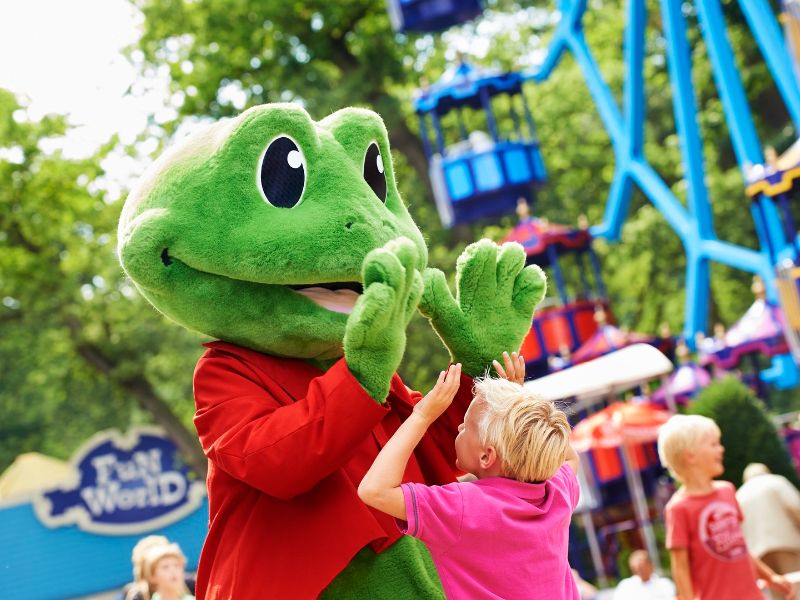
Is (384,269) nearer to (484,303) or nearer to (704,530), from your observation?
(484,303)

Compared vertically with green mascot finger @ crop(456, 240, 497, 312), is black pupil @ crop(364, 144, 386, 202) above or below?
above

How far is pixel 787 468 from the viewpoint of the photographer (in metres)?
9.84

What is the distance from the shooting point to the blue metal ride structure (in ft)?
33.1

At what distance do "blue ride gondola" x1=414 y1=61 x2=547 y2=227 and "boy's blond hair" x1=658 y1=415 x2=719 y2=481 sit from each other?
32.2 feet

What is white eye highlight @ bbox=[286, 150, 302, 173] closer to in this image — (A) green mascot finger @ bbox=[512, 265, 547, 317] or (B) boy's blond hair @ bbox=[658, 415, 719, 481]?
(A) green mascot finger @ bbox=[512, 265, 547, 317]

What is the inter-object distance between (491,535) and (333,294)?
2.27 ft

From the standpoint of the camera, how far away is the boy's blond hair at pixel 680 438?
4531 millimetres

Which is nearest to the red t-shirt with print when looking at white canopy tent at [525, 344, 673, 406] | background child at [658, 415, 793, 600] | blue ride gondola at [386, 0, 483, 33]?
background child at [658, 415, 793, 600]

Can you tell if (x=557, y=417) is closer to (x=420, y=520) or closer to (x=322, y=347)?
(x=420, y=520)

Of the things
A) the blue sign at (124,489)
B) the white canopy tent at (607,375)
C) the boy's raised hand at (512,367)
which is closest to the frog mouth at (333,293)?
the boy's raised hand at (512,367)

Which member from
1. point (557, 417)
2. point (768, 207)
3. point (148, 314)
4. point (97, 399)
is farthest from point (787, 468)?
point (97, 399)

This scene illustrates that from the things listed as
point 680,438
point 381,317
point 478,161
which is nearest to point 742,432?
point 680,438

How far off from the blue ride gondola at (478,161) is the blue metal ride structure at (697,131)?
3.88ft

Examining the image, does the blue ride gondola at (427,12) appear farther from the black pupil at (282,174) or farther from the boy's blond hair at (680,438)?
the black pupil at (282,174)
